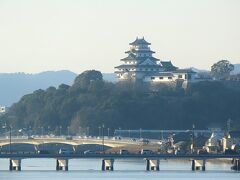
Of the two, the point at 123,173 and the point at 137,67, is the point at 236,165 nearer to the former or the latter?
the point at 123,173

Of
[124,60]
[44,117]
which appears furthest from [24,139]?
[124,60]

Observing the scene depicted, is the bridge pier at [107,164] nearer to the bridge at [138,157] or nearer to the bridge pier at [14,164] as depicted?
the bridge at [138,157]

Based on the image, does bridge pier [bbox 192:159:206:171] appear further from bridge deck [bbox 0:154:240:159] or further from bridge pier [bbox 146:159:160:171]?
bridge pier [bbox 146:159:160:171]

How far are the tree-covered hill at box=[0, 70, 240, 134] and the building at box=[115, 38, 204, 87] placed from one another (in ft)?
19.5

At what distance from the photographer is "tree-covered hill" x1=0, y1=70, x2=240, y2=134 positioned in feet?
561

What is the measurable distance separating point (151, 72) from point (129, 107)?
21863mm

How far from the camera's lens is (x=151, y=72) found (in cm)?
19388

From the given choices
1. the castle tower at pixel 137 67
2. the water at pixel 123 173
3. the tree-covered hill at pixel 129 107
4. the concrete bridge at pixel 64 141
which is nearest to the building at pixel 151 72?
the castle tower at pixel 137 67

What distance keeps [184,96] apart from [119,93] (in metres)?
7.26

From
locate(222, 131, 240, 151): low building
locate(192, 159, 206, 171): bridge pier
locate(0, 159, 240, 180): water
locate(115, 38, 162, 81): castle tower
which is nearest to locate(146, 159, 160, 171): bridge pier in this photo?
locate(0, 159, 240, 180): water

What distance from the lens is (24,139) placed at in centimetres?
14962

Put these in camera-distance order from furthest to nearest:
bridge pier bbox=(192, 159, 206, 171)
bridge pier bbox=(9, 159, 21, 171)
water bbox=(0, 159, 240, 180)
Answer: bridge pier bbox=(9, 159, 21, 171)
bridge pier bbox=(192, 159, 206, 171)
water bbox=(0, 159, 240, 180)

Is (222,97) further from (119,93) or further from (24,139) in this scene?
(24,139)

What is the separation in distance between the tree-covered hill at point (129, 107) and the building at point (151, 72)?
19.5 ft
